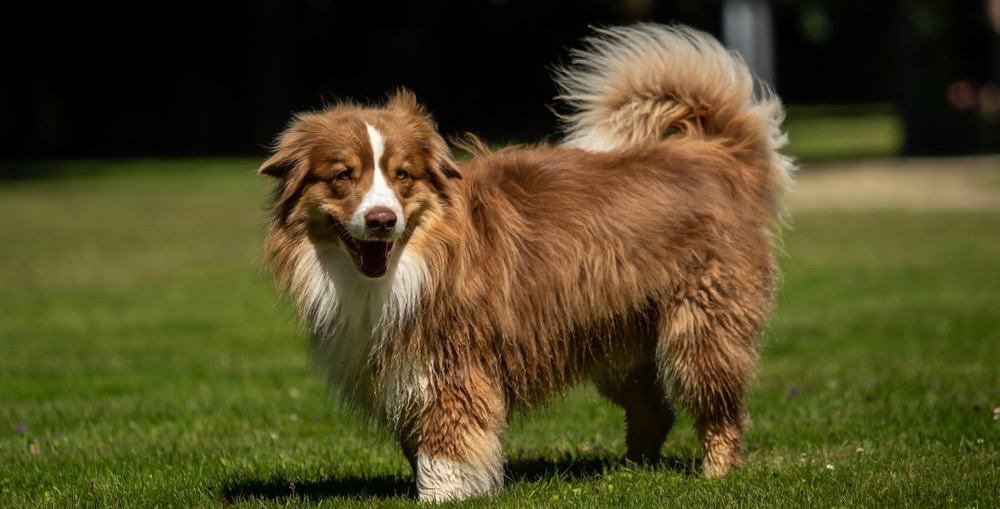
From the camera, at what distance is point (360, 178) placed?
17.8ft

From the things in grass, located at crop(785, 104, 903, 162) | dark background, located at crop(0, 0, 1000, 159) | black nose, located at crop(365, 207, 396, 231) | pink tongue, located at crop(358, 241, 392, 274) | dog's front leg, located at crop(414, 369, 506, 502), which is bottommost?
grass, located at crop(785, 104, 903, 162)

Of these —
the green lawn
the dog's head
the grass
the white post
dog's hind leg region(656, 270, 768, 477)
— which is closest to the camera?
the dog's head

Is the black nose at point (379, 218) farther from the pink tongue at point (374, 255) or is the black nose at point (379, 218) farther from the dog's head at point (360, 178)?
the pink tongue at point (374, 255)

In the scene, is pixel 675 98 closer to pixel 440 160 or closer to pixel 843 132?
pixel 440 160

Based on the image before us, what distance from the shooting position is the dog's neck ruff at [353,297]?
557 cm

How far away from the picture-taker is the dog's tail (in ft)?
22.5

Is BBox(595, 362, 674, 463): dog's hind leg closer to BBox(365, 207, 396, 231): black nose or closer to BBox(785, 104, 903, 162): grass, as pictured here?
BBox(365, 207, 396, 231): black nose

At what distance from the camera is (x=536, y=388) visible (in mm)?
6102

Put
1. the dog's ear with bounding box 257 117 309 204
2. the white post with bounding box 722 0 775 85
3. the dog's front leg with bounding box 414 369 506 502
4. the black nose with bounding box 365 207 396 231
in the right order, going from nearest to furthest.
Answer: the black nose with bounding box 365 207 396 231
the dog's ear with bounding box 257 117 309 204
the dog's front leg with bounding box 414 369 506 502
the white post with bounding box 722 0 775 85

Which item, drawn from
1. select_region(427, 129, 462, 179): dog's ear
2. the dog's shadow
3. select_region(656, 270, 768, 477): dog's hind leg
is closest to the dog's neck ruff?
select_region(427, 129, 462, 179): dog's ear

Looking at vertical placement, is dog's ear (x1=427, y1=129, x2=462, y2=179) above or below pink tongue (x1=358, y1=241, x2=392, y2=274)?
above

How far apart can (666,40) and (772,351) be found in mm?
4542

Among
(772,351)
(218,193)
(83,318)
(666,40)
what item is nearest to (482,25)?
(218,193)

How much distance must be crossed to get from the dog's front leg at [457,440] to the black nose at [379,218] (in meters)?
0.83
